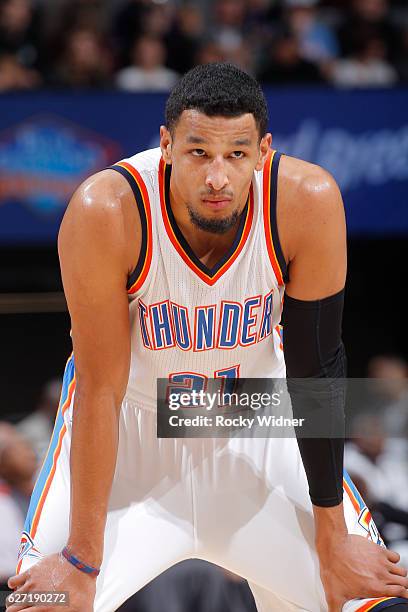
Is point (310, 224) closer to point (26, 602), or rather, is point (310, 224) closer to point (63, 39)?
point (26, 602)

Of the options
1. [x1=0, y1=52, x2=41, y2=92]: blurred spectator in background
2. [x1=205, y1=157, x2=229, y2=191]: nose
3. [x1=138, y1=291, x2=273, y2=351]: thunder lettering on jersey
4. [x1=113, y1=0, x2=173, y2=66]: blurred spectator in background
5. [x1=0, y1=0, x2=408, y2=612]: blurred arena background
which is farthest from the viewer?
[x1=113, y1=0, x2=173, y2=66]: blurred spectator in background

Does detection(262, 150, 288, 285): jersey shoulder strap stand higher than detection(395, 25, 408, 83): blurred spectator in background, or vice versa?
detection(395, 25, 408, 83): blurred spectator in background

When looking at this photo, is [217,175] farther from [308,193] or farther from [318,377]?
[318,377]

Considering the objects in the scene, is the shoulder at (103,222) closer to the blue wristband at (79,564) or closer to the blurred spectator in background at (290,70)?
the blue wristband at (79,564)

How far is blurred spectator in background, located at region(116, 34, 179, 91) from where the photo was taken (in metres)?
6.10

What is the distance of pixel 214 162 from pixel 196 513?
992mm

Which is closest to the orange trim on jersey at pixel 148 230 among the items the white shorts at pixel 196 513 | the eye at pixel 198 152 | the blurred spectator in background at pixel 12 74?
the eye at pixel 198 152

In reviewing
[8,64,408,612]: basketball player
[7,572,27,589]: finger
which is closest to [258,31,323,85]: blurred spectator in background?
[8,64,408,612]: basketball player

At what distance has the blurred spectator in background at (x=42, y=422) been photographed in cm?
442

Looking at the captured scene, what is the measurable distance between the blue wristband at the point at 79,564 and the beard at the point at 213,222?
0.86 m

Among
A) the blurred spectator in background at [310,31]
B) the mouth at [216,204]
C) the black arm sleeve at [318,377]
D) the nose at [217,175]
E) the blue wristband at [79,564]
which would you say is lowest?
the blue wristband at [79,564]

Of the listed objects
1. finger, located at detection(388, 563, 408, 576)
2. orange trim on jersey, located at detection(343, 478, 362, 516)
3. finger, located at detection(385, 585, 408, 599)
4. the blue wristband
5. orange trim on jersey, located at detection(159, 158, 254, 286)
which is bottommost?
finger, located at detection(385, 585, 408, 599)

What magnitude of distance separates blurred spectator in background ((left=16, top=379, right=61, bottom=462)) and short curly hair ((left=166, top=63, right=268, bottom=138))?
7.78ft

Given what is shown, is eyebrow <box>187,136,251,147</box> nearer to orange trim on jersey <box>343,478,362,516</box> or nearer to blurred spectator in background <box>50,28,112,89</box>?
orange trim on jersey <box>343,478,362,516</box>
